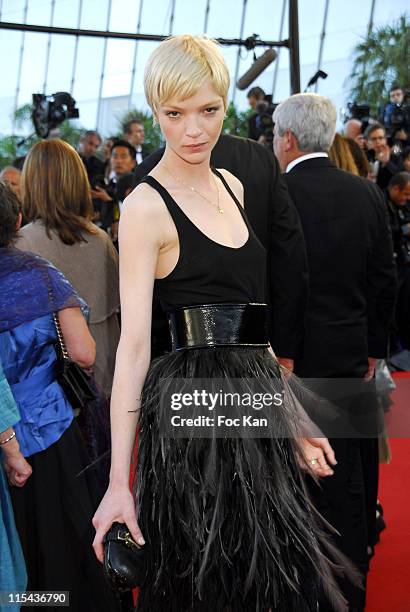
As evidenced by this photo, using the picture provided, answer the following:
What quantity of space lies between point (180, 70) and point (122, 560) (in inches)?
37.4

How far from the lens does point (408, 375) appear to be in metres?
7.90

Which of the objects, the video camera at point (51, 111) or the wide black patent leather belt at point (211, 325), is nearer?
the wide black patent leather belt at point (211, 325)

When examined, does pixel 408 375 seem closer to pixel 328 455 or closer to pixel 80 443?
pixel 80 443

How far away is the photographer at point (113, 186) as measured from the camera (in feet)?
A: 22.8

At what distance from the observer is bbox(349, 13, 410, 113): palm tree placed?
17.2 meters

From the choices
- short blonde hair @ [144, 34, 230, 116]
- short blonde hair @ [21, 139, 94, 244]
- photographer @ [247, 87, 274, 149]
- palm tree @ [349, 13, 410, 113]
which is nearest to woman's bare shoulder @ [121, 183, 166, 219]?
short blonde hair @ [144, 34, 230, 116]

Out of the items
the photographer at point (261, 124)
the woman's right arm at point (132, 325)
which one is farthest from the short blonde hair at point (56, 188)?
the photographer at point (261, 124)

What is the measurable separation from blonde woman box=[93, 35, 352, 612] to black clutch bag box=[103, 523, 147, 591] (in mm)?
16

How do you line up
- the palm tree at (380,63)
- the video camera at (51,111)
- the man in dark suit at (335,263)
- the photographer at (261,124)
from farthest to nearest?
1. the palm tree at (380,63)
2. the video camera at (51,111)
3. the photographer at (261,124)
4. the man in dark suit at (335,263)

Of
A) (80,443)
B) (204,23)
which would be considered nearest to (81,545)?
(80,443)

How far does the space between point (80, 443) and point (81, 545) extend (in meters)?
0.32

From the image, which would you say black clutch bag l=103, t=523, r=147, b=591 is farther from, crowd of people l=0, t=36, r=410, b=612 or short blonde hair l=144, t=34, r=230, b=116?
short blonde hair l=144, t=34, r=230, b=116

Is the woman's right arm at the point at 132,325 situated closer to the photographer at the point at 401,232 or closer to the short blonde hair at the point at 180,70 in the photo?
the short blonde hair at the point at 180,70

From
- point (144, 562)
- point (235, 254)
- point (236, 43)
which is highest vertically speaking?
point (236, 43)
